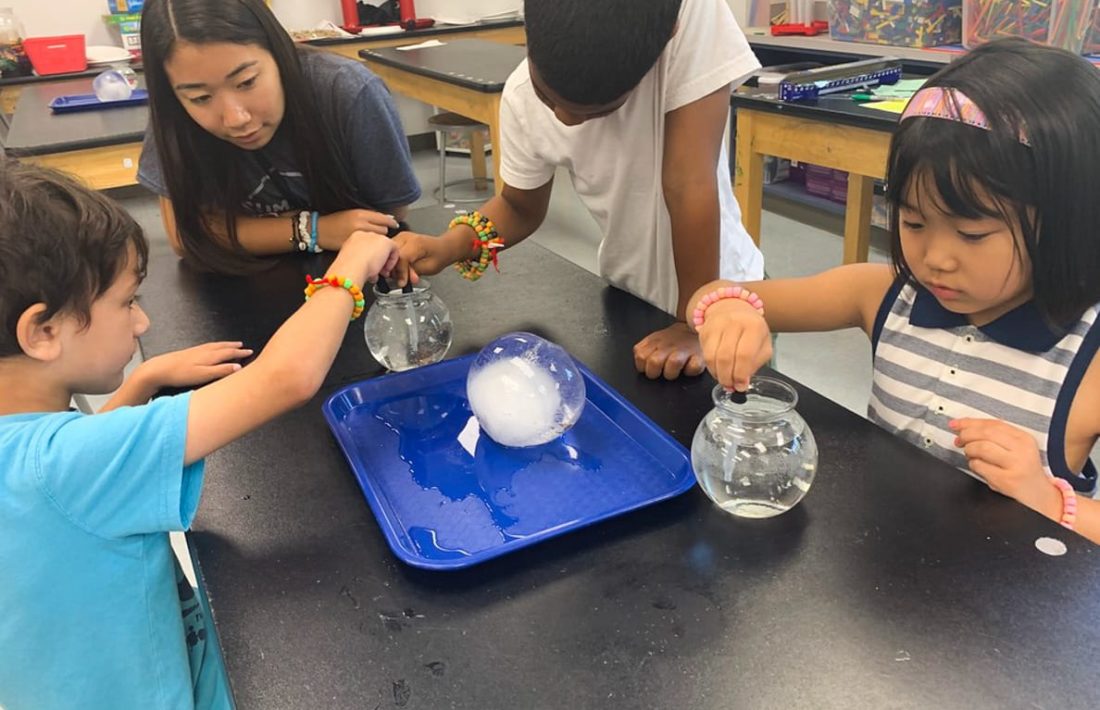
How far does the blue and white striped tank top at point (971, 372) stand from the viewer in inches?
32.1

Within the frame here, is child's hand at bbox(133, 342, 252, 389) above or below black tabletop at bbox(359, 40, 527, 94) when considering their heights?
below

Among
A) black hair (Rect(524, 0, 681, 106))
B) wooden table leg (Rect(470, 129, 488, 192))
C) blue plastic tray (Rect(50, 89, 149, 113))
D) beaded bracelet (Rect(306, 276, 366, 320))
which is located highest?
black hair (Rect(524, 0, 681, 106))

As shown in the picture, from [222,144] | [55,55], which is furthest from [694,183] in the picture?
[55,55]

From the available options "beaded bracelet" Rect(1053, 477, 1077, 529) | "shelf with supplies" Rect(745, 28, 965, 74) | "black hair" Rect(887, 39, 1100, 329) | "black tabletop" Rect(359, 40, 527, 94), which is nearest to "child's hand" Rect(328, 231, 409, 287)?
"black hair" Rect(887, 39, 1100, 329)

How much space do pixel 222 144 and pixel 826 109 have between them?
54.2 inches

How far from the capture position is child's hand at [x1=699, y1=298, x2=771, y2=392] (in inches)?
30.0

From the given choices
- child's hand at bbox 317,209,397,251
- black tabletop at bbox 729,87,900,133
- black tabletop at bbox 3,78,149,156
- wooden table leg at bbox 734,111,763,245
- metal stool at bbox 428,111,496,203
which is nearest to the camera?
child's hand at bbox 317,209,397,251

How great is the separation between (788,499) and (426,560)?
295 mm

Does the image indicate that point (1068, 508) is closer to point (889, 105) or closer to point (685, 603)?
point (685, 603)

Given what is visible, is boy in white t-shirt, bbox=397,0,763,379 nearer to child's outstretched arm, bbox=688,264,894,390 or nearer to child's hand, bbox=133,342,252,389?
child's outstretched arm, bbox=688,264,894,390

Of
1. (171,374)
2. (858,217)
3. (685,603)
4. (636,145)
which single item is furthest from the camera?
(858,217)

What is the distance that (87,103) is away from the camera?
268 centimetres

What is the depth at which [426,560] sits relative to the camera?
0.65 metres

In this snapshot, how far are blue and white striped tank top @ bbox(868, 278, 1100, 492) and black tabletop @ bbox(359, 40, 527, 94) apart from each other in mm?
1998
